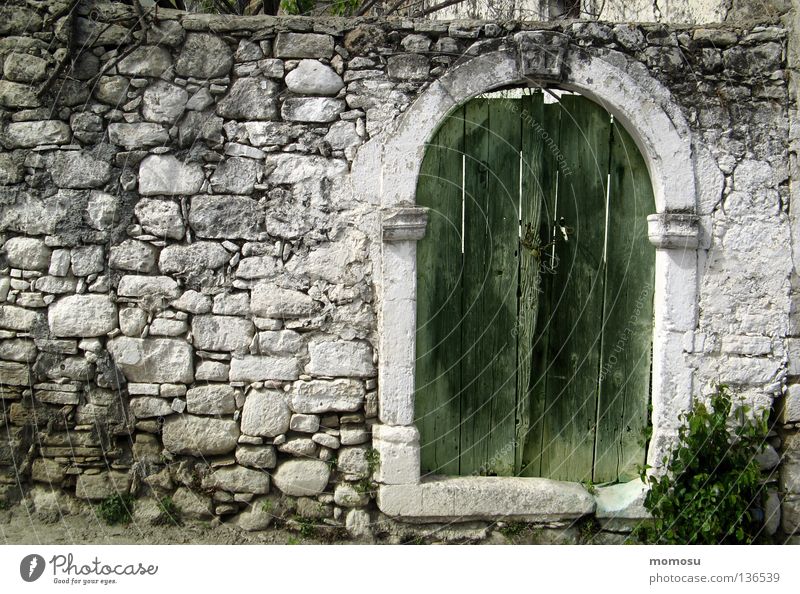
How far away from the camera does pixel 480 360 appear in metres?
3.84

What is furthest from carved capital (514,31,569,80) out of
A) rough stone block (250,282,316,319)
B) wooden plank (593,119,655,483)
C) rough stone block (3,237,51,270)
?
rough stone block (3,237,51,270)

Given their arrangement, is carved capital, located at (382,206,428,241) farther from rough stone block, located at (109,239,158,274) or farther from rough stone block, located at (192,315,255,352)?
rough stone block, located at (109,239,158,274)

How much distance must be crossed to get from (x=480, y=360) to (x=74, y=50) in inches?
104

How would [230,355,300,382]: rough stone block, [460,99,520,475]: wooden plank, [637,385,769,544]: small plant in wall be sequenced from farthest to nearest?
[460,99,520,475]: wooden plank, [230,355,300,382]: rough stone block, [637,385,769,544]: small plant in wall

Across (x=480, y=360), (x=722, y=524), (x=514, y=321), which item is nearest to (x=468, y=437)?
(x=480, y=360)

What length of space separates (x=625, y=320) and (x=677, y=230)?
56 cm

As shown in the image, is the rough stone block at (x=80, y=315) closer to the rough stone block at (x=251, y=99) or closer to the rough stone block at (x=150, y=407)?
the rough stone block at (x=150, y=407)

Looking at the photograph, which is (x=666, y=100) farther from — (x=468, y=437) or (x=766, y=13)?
(x=468, y=437)

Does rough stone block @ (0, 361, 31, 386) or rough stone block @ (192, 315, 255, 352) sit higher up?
rough stone block @ (192, 315, 255, 352)

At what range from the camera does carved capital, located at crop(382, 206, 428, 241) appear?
3.54m

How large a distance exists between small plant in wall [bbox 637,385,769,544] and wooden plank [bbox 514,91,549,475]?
0.83m

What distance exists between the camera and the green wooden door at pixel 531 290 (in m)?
3.76

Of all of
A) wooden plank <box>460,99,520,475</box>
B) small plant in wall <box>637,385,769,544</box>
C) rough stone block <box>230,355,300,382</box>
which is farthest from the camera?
wooden plank <box>460,99,520,475</box>

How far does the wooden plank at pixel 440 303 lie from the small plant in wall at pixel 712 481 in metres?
1.10
